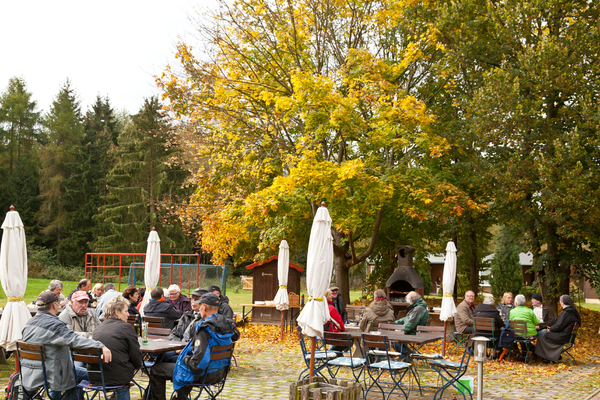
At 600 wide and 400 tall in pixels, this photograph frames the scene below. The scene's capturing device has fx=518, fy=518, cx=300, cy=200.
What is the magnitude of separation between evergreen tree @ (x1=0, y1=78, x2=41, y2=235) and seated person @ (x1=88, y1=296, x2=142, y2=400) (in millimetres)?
43076

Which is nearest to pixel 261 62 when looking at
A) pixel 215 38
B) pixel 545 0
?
pixel 215 38

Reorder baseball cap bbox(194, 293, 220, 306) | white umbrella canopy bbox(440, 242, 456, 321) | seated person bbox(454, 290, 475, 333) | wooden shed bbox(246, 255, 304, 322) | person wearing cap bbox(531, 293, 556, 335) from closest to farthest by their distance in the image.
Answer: baseball cap bbox(194, 293, 220, 306) → seated person bbox(454, 290, 475, 333) → white umbrella canopy bbox(440, 242, 456, 321) → person wearing cap bbox(531, 293, 556, 335) → wooden shed bbox(246, 255, 304, 322)

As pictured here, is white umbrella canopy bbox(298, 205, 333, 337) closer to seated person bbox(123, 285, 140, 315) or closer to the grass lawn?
seated person bbox(123, 285, 140, 315)

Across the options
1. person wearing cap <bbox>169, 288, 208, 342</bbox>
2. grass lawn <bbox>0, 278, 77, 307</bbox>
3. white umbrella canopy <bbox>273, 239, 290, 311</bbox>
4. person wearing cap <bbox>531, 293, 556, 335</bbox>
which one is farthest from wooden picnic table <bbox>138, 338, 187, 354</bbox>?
grass lawn <bbox>0, 278, 77, 307</bbox>

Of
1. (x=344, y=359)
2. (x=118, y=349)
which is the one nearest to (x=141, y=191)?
(x=344, y=359)

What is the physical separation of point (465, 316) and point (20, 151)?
4704 cm

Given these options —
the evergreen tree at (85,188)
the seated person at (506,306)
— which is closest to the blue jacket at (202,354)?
the seated person at (506,306)

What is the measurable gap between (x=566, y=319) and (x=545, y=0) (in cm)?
945

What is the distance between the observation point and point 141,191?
41969mm

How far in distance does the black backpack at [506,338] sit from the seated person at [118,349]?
8.78 meters

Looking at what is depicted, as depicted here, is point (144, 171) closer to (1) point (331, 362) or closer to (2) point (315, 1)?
(2) point (315, 1)

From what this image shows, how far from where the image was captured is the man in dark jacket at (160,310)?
383 inches

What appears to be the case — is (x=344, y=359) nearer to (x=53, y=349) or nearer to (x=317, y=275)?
(x=317, y=275)

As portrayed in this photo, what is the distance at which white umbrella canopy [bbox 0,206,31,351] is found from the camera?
6824 millimetres
